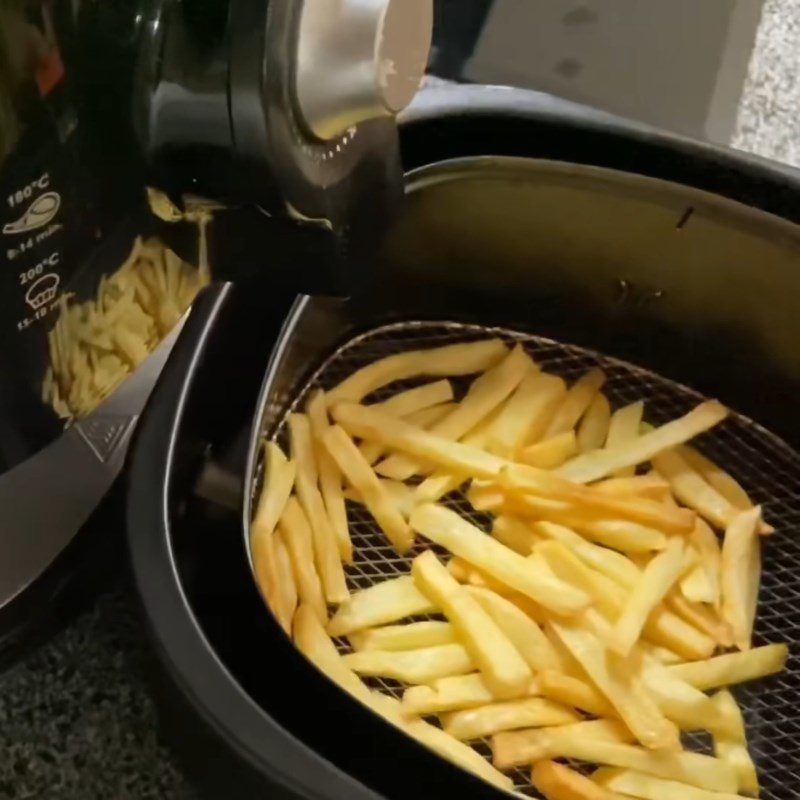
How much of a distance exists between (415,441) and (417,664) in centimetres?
15

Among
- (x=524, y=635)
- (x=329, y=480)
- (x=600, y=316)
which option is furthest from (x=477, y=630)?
(x=600, y=316)

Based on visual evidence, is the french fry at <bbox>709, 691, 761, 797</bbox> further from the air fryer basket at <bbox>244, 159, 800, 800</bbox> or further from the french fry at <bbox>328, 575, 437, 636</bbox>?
the french fry at <bbox>328, 575, 437, 636</bbox>

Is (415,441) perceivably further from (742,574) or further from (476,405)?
(742,574)

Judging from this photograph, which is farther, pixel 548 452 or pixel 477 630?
pixel 548 452

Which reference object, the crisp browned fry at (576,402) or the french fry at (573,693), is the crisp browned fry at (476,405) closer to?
the crisp browned fry at (576,402)

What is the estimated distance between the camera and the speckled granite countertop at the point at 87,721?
59 centimetres

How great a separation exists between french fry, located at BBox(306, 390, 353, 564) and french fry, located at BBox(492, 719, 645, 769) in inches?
5.8

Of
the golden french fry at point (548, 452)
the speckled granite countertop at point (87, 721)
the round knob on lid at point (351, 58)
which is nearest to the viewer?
the round knob on lid at point (351, 58)

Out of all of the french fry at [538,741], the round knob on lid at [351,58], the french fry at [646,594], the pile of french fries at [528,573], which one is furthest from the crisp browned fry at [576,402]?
the round knob on lid at [351,58]

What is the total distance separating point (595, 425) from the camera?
843mm

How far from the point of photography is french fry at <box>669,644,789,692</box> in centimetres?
71

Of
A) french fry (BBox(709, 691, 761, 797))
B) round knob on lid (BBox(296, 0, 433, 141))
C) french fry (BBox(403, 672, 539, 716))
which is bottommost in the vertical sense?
french fry (BBox(709, 691, 761, 797))

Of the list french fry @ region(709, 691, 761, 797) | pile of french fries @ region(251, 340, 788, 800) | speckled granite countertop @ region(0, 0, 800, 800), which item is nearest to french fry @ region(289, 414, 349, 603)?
pile of french fries @ region(251, 340, 788, 800)

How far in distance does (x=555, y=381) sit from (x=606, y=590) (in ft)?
0.59
